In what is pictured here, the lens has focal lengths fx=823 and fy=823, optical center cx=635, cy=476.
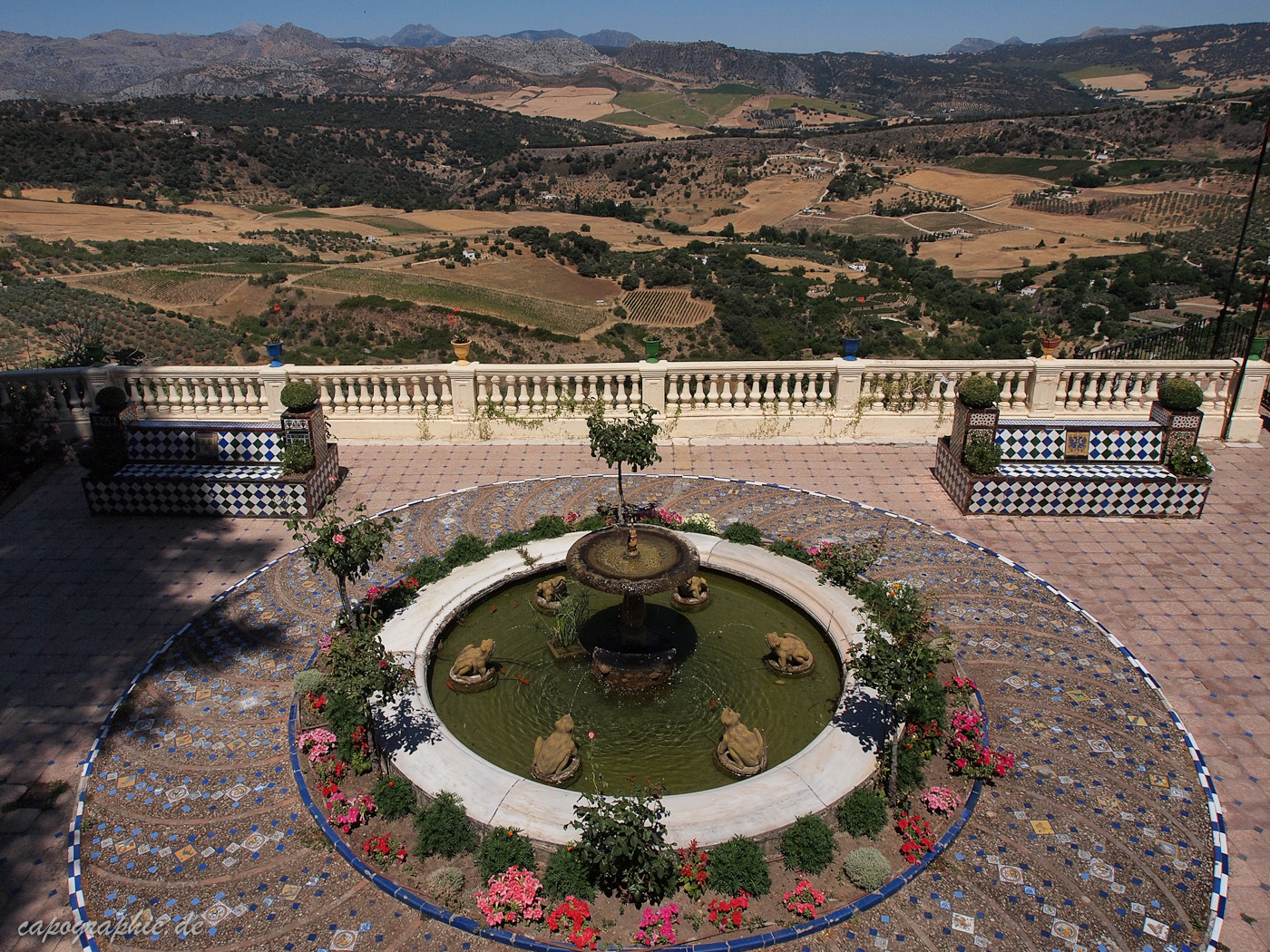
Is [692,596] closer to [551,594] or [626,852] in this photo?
[551,594]

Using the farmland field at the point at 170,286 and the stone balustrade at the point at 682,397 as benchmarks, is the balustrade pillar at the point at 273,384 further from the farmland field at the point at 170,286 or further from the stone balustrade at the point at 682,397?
the farmland field at the point at 170,286

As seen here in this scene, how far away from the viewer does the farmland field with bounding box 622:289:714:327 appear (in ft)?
209

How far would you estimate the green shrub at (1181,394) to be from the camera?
37.1 feet

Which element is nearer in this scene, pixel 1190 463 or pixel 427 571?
pixel 427 571

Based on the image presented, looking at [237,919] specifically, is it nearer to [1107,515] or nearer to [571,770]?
[571,770]

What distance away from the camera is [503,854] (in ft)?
19.1

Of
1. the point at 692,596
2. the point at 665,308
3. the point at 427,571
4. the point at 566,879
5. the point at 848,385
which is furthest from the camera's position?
the point at 665,308

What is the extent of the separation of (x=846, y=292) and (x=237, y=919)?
2825 inches

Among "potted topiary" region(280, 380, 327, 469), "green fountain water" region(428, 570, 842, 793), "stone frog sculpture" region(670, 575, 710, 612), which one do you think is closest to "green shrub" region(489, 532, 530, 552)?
"green fountain water" region(428, 570, 842, 793)

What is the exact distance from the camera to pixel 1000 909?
5574 millimetres

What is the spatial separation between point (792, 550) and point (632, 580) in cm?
288

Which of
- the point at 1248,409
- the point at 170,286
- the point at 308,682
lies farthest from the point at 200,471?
the point at 170,286

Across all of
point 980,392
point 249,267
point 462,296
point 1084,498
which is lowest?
point 462,296

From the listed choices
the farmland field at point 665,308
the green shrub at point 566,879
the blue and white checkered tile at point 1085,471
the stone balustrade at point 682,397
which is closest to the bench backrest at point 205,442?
the stone balustrade at point 682,397
